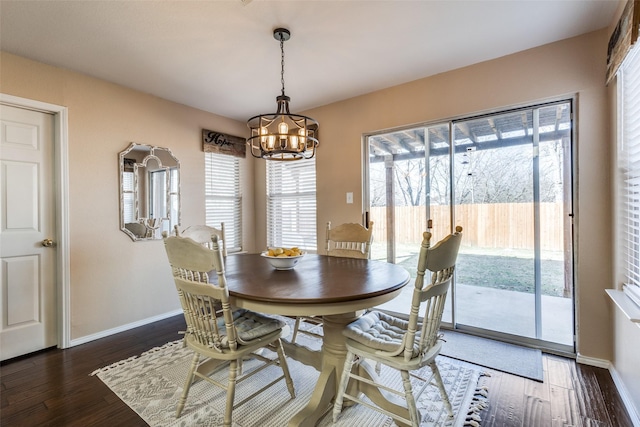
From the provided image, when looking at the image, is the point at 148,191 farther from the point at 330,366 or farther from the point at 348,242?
the point at 330,366

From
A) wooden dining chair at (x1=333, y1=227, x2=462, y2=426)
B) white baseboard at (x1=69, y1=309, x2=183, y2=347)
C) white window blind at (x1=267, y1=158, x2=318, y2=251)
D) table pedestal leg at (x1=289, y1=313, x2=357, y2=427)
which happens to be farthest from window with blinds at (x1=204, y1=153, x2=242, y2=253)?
wooden dining chair at (x1=333, y1=227, x2=462, y2=426)

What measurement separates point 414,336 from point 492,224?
5.87 ft

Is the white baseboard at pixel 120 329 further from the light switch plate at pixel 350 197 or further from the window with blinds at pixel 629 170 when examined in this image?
the window with blinds at pixel 629 170

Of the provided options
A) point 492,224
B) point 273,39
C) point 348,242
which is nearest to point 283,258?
point 348,242

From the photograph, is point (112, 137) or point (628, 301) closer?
point (628, 301)

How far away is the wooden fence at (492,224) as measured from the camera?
2467 millimetres

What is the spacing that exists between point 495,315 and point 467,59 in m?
2.29

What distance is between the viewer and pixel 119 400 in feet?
6.13

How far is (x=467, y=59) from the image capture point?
260 cm

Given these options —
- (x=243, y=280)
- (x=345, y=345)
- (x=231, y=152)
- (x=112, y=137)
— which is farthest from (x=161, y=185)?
(x=345, y=345)

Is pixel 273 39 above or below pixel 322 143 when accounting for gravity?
above

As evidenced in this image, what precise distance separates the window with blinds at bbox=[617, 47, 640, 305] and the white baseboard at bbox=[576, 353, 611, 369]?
67 cm

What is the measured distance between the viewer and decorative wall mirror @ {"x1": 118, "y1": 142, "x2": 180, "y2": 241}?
3.06m

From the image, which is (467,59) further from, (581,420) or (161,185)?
(161,185)
